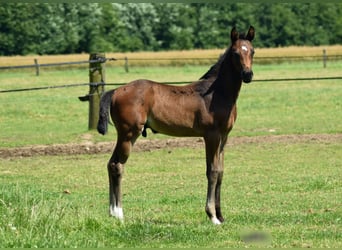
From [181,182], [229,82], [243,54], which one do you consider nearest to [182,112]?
[229,82]

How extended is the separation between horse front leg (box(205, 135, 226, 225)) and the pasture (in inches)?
8.4

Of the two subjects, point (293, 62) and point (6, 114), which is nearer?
point (6, 114)

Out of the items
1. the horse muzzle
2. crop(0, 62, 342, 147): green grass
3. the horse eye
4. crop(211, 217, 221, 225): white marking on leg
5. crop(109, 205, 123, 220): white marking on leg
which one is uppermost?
the horse eye

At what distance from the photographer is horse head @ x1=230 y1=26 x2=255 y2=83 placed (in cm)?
912

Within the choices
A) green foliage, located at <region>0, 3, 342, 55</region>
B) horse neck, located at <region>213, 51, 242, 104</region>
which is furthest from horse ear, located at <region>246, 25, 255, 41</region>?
green foliage, located at <region>0, 3, 342, 55</region>

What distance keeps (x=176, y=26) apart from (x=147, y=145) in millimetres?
35377

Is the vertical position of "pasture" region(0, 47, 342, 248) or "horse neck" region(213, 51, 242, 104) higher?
"horse neck" region(213, 51, 242, 104)

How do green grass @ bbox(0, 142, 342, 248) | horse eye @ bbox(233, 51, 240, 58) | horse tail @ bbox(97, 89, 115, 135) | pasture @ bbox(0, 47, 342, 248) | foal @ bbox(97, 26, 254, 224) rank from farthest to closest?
horse tail @ bbox(97, 89, 115, 135) < foal @ bbox(97, 26, 254, 224) < horse eye @ bbox(233, 51, 240, 58) < pasture @ bbox(0, 47, 342, 248) < green grass @ bbox(0, 142, 342, 248)

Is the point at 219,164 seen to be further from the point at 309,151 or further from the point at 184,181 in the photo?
the point at 309,151

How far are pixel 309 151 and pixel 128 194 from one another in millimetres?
5105

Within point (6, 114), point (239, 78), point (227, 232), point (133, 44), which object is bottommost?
point (133, 44)

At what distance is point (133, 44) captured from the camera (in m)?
50.8

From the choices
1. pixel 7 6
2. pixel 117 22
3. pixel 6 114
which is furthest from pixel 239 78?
pixel 117 22

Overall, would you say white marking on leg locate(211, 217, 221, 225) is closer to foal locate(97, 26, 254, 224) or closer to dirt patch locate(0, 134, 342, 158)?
foal locate(97, 26, 254, 224)
